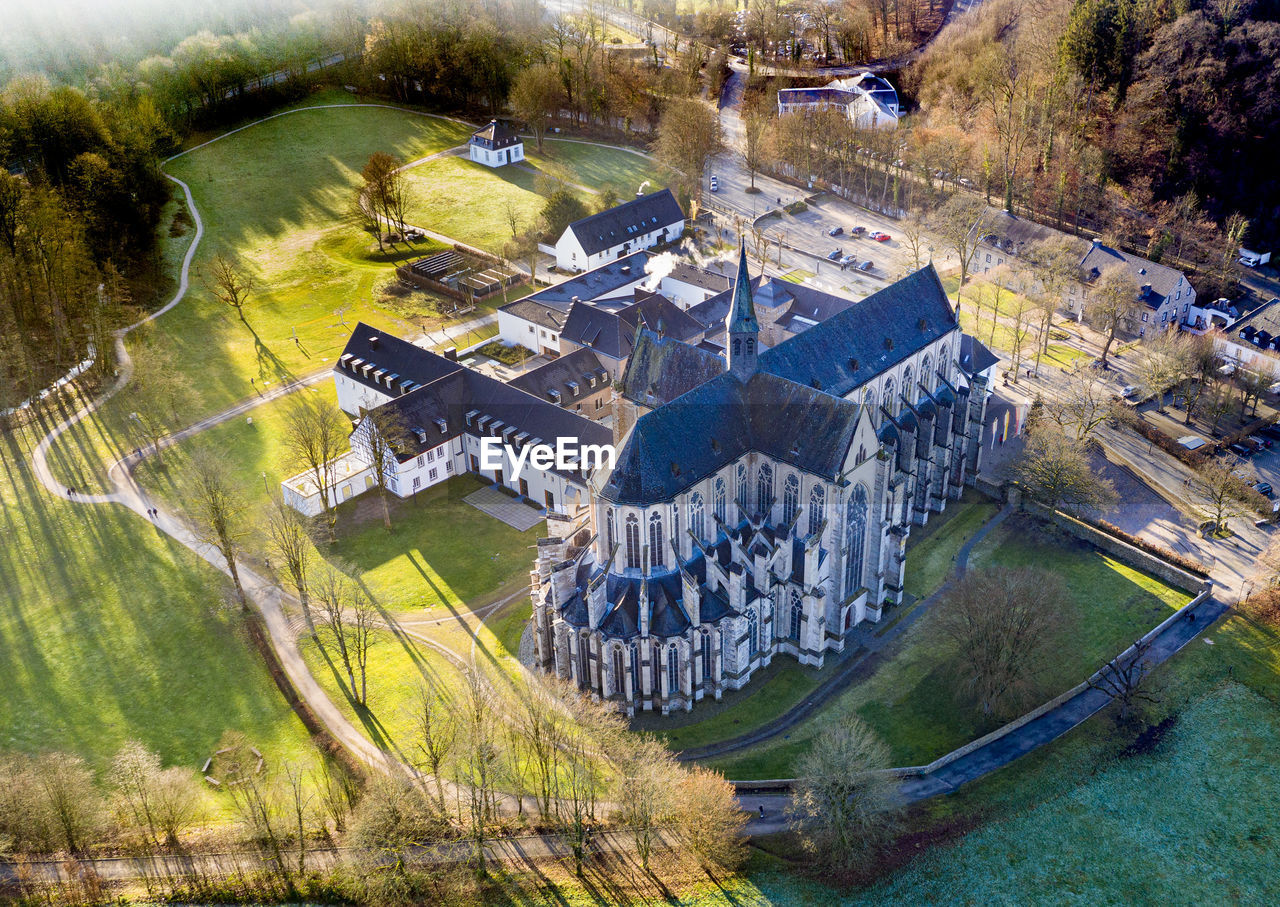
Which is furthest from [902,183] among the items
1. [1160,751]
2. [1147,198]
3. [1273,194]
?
[1160,751]

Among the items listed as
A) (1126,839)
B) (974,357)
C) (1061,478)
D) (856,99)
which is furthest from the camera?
(856,99)

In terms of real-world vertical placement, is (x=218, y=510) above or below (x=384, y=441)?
above

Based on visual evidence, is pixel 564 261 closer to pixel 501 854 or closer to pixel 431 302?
pixel 431 302

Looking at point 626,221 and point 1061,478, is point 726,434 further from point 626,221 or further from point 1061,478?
point 626,221

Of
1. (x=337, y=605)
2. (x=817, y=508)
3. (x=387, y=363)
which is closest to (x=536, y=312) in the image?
(x=387, y=363)

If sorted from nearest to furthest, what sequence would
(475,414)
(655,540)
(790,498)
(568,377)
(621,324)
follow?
(655,540), (790,498), (475,414), (568,377), (621,324)

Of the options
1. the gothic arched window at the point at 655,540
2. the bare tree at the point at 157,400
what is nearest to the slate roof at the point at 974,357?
the gothic arched window at the point at 655,540

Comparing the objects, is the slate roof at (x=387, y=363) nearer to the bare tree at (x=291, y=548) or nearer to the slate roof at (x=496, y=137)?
the bare tree at (x=291, y=548)
